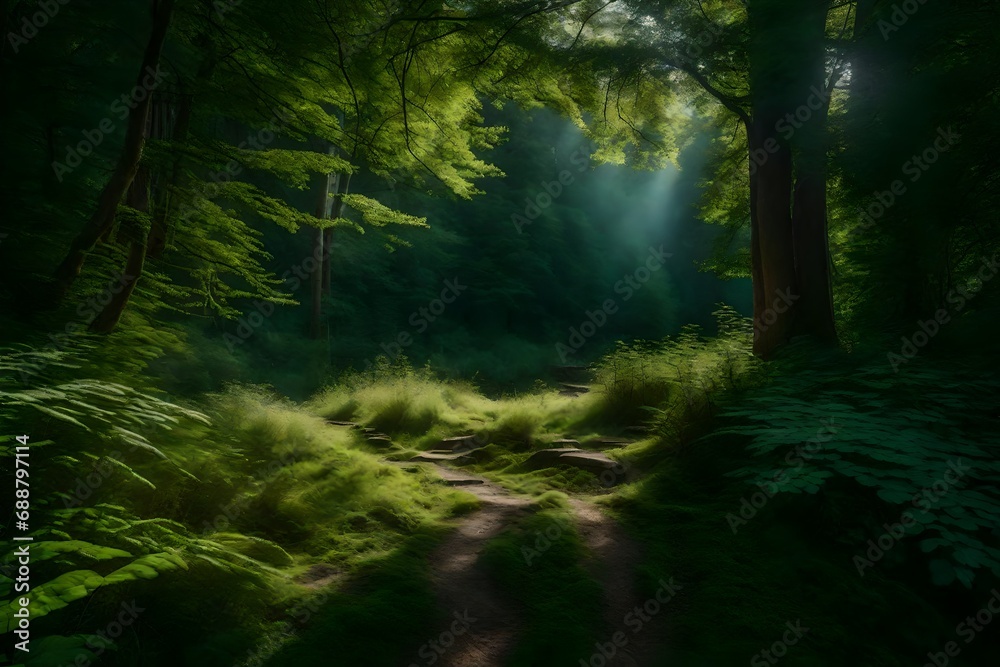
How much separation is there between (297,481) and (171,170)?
319 cm

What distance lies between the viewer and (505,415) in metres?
8.46

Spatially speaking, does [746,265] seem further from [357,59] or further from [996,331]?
[357,59]

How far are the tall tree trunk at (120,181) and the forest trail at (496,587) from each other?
3.55 meters

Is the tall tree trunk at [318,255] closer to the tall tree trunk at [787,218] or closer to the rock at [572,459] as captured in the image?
the rock at [572,459]

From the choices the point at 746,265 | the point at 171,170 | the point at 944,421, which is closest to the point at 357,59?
the point at 171,170

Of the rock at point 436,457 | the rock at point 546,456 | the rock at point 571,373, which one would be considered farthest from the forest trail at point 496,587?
the rock at point 571,373

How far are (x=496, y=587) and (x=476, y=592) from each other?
179mm

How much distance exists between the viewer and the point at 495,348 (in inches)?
986

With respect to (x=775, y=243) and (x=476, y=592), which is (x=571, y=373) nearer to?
(x=775, y=243)

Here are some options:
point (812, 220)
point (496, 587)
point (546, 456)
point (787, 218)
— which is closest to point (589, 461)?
point (546, 456)

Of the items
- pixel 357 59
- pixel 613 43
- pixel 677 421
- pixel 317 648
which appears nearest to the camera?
pixel 317 648

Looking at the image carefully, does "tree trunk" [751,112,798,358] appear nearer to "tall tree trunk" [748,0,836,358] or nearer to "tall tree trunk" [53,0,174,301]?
"tall tree trunk" [748,0,836,358]

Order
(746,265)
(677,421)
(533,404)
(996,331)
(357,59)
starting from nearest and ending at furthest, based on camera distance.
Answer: (996,331), (357,59), (677,421), (533,404), (746,265)

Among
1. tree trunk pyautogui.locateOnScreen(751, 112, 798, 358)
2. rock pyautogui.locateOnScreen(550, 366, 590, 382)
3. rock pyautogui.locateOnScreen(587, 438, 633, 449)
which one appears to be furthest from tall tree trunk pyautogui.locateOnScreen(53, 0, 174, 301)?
rock pyautogui.locateOnScreen(550, 366, 590, 382)
